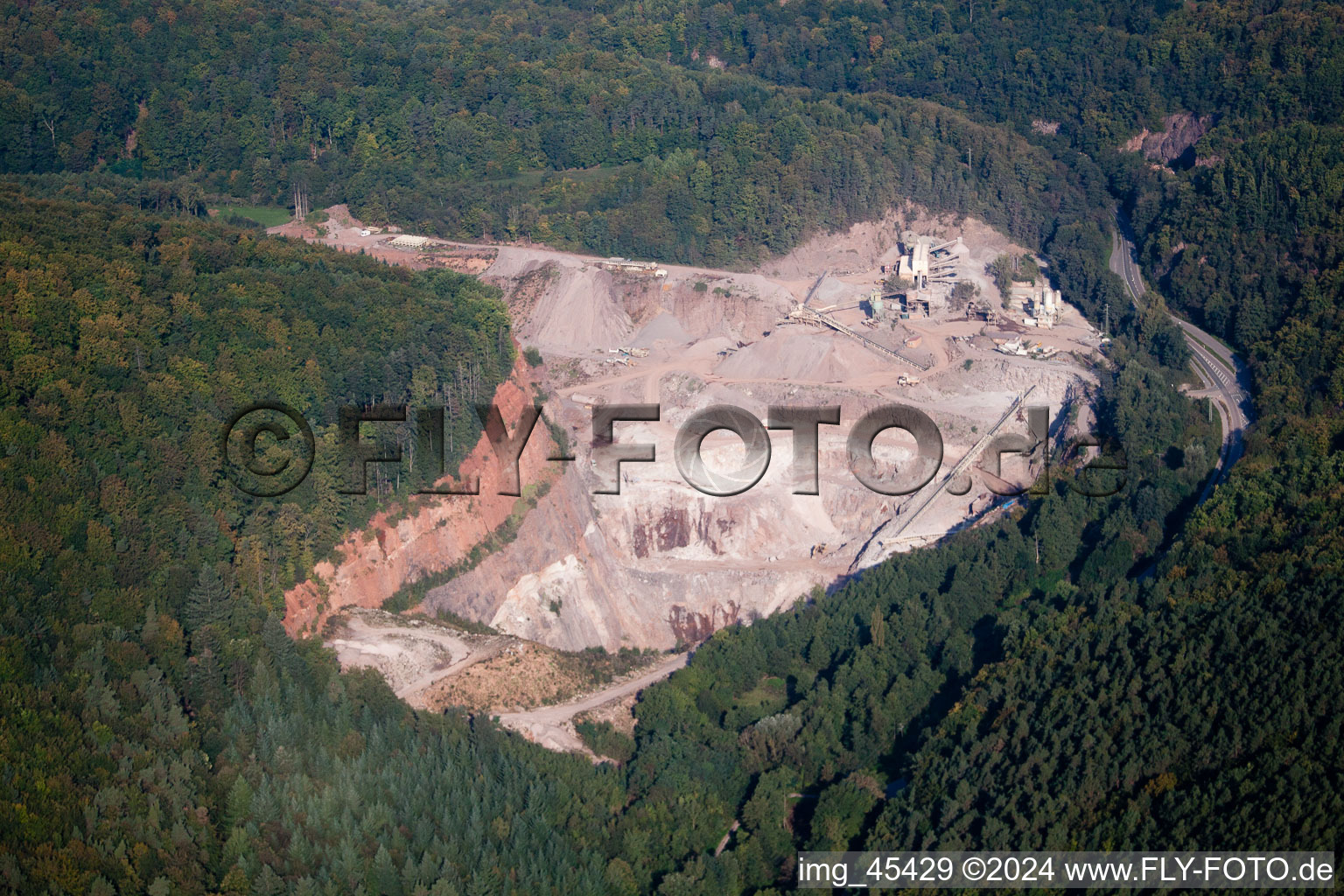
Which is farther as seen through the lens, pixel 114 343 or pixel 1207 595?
pixel 114 343

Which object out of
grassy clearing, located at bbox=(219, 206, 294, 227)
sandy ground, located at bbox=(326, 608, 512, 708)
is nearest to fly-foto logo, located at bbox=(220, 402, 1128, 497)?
sandy ground, located at bbox=(326, 608, 512, 708)

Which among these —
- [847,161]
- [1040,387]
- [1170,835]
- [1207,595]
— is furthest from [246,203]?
[1170,835]

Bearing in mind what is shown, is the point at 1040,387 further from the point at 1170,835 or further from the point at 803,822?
the point at 1170,835

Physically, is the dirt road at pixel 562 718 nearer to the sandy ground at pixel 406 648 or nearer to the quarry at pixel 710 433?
the sandy ground at pixel 406 648

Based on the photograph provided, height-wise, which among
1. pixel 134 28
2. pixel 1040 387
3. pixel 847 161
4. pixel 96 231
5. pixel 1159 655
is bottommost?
pixel 1159 655

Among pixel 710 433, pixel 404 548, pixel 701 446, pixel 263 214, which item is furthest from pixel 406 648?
pixel 263 214

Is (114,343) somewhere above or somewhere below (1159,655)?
above
